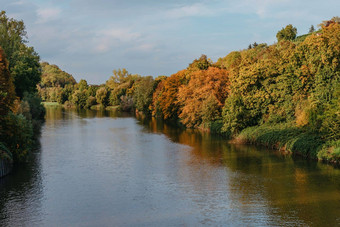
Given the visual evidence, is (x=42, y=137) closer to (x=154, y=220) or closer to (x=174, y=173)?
(x=174, y=173)

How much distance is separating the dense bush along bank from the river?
7.05 feet

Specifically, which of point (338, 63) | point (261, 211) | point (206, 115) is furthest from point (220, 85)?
point (261, 211)

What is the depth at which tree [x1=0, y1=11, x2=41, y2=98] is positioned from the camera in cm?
5784

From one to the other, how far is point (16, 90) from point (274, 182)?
4733 cm

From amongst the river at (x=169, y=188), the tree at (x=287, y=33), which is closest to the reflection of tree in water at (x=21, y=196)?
the river at (x=169, y=188)

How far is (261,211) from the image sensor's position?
69.9 ft

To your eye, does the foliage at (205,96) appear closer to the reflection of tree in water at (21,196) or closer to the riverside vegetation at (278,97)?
the riverside vegetation at (278,97)

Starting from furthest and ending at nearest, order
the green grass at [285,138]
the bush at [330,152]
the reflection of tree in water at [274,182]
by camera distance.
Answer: the green grass at [285,138]
the bush at [330,152]
the reflection of tree in water at [274,182]

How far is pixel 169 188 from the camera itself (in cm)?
2606

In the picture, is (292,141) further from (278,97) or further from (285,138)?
(278,97)

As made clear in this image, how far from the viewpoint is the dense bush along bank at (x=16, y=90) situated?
3059 centimetres

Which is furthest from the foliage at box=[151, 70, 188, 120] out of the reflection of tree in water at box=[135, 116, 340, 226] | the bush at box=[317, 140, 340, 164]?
the bush at box=[317, 140, 340, 164]

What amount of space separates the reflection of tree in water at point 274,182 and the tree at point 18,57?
1265 inches

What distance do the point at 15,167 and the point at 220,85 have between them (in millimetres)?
36522
